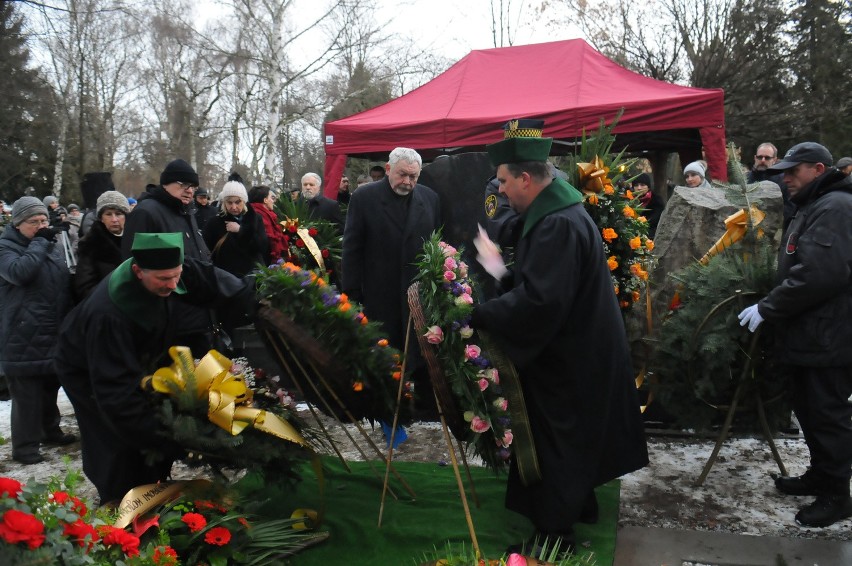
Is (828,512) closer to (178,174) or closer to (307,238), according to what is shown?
(178,174)

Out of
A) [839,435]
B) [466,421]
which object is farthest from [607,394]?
[839,435]

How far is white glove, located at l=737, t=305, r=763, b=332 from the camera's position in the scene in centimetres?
417

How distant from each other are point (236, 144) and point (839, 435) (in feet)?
110

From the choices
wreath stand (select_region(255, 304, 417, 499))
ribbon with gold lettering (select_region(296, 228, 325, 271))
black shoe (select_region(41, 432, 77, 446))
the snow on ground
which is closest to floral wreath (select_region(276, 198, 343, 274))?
ribbon with gold lettering (select_region(296, 228, 325, 271))

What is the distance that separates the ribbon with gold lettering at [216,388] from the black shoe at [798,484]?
312 centimetres

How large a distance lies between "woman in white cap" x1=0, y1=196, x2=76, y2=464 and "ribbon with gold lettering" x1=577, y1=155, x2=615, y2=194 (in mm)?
3857

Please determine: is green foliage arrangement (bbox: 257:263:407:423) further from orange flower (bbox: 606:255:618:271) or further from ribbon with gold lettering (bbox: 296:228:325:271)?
ribbon with gold lettering (bbox: 296:228:325:271)

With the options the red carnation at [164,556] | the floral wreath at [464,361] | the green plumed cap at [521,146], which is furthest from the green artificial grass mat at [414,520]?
the green plumed cap at [521,146]

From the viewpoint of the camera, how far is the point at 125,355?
3.39 m

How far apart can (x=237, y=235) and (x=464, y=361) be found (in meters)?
3.65

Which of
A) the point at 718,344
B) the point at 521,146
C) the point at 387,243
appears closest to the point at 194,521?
the point at 521,146

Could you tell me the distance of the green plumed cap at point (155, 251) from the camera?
11.0 ft

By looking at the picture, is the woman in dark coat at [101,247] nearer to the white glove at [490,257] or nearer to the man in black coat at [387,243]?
the man in black coat at [387,243]

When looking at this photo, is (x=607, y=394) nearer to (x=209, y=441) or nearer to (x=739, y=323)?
(x=739, y=323)
